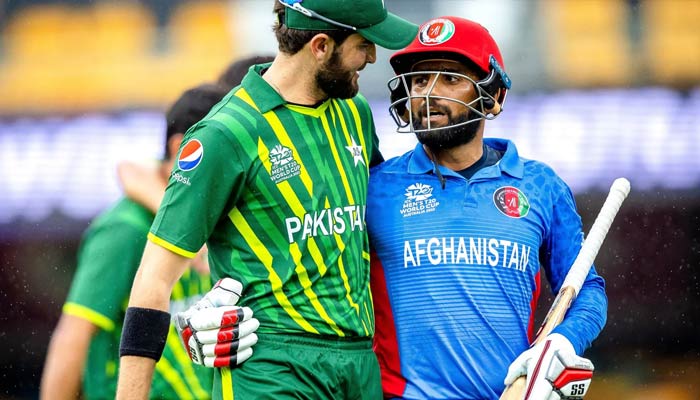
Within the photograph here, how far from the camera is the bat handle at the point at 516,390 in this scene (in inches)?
152

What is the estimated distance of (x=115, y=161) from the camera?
8.35 meters

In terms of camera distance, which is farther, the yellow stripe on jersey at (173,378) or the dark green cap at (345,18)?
the yellow stripe on jersey at (173,378)

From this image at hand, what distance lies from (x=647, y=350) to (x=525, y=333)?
443cm

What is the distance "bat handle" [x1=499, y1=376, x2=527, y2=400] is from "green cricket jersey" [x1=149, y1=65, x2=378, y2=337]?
1.50 ft

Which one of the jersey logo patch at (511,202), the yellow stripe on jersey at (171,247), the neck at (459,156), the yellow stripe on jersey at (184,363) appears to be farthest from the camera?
the yellow stripe on jersey at (184,363)

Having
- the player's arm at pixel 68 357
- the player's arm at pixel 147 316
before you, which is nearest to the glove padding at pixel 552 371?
the player's arm at pixel 147 316

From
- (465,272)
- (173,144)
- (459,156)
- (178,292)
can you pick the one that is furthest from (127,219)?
(465,272)

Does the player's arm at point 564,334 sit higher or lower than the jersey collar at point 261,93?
lower

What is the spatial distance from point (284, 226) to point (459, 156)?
757mm

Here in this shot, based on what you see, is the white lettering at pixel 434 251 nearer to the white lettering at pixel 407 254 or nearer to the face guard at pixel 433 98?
the white lettering at pixel 407 254

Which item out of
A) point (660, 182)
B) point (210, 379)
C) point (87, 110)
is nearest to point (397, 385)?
point (210, 379)

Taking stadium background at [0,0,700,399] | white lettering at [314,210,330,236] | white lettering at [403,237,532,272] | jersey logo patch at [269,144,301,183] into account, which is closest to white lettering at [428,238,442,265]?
white lettering at [403,237,532,272]

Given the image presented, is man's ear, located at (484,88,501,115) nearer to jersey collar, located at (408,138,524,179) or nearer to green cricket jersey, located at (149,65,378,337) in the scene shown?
jersey collar, located at (408,138,524,179)

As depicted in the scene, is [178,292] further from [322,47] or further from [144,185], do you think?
[322,47]
